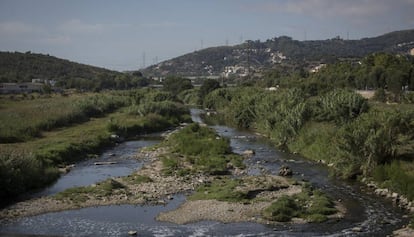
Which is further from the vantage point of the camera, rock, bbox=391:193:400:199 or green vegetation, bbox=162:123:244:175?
green vegetation, bbox=162:123:244:175

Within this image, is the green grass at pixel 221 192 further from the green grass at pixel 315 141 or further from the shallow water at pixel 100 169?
the green grass at pixel 315 141

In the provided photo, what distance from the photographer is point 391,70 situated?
301 ft

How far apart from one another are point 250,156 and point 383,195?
18.2m

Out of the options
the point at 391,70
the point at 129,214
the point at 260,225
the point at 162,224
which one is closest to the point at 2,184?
the point at 129,214

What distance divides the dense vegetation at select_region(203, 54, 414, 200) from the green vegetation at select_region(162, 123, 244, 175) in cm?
738

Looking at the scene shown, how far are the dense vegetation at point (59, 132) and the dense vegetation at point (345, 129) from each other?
1407 cm

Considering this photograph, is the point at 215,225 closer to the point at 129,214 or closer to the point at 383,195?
the point at 129,214

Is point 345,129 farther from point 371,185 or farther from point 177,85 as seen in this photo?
point 177,85

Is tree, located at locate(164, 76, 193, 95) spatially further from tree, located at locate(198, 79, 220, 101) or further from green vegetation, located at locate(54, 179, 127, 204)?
green vegetation, located at locate(54, 179, 127, 204)

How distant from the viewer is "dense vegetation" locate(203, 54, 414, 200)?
1389 inches

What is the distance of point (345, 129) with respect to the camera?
37.6m

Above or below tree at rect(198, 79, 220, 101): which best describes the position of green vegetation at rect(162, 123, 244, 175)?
below

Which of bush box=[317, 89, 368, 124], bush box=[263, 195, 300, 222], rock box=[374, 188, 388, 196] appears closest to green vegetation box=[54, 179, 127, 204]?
bush box=[263, 195, 300, 222]

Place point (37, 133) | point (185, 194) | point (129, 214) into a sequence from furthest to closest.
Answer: point (37, 133) < point (185, 194) < point (129, 214)
